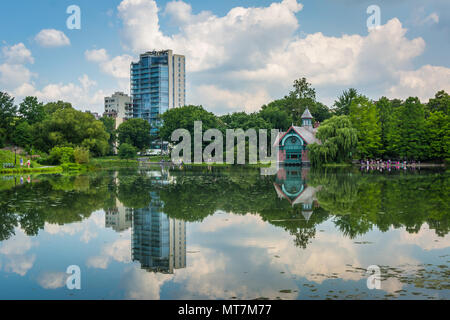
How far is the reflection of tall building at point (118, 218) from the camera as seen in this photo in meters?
11.9

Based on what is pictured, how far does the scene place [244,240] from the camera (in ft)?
32.8

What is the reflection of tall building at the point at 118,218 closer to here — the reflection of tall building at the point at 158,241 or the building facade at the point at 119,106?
the reflection of tall building at the point at 158,241

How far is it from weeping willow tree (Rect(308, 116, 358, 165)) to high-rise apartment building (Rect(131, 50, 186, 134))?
72612mm

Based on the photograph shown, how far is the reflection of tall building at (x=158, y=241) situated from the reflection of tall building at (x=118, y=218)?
0.24 meters

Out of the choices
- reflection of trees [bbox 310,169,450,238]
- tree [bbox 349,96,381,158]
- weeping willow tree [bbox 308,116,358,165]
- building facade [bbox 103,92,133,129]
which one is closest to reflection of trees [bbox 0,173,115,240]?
reflection of trees [bbox 310,169,450,238]

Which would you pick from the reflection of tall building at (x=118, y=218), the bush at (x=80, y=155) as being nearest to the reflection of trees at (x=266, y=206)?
the reflection of tall building at (x=118, y=218)

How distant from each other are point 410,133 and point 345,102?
22.4 metres

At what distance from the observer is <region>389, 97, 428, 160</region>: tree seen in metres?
51.8

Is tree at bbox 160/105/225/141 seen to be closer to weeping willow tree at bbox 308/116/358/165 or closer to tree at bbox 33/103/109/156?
tree at bbox 33/103/109/156
